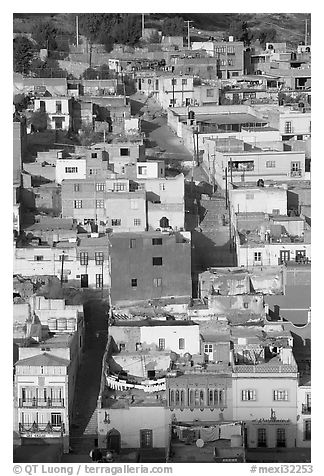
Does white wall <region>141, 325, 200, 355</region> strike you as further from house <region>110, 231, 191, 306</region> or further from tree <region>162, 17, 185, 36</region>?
tree <region>162, 17, 185, 36</region>

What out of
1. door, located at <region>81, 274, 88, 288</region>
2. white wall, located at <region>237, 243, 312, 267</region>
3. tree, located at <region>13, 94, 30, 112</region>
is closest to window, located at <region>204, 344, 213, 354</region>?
white wall, located at <region>237, 243, 312, 267</region>

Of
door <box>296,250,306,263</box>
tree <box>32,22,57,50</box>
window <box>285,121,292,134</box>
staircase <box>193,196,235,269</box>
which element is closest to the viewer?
door <box>296,250,306,263</box>

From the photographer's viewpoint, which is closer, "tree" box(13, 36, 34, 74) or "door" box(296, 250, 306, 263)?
"door" box(296, 250, 306, 263)

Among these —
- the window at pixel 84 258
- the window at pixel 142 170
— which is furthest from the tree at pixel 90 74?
the window at pixel 84 258

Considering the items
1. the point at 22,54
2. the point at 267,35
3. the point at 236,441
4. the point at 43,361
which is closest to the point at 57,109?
the point at 22,54

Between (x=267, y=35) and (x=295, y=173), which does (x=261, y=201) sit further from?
(x=267, y=35)

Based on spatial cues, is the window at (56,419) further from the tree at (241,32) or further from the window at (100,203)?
the tree at (241,32)
